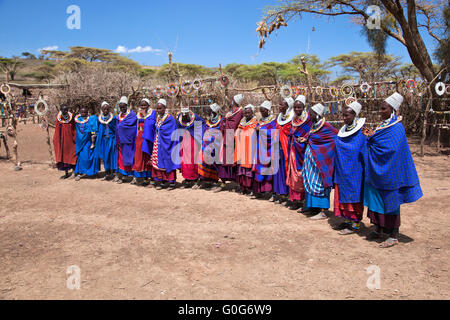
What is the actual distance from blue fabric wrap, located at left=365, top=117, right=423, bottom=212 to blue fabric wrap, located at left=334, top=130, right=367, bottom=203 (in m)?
0.29

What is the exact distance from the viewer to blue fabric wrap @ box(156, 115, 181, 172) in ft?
22.8

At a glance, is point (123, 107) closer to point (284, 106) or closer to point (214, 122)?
point (214, 122)

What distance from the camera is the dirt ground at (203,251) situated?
3166 millimetres

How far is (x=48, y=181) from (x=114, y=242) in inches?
189

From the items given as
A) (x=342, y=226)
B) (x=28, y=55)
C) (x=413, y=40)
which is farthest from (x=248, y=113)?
(x=28, y=55)

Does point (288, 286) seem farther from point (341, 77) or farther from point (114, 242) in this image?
point (341, 77)

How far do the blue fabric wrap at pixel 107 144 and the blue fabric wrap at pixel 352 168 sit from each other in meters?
5.37

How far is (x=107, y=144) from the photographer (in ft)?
25.5

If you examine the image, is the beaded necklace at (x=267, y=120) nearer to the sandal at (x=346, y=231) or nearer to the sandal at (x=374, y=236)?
the sandal at (x=346, y=231)

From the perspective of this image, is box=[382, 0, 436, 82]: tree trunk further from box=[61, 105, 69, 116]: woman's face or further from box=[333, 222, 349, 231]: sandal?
box=[61, 105, 69, 116]: woman's face

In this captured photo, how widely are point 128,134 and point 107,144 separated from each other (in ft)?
2.59

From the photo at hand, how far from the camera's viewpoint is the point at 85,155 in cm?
797

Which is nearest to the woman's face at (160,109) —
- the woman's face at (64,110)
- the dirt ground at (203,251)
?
the dirt ground at (203,251)
